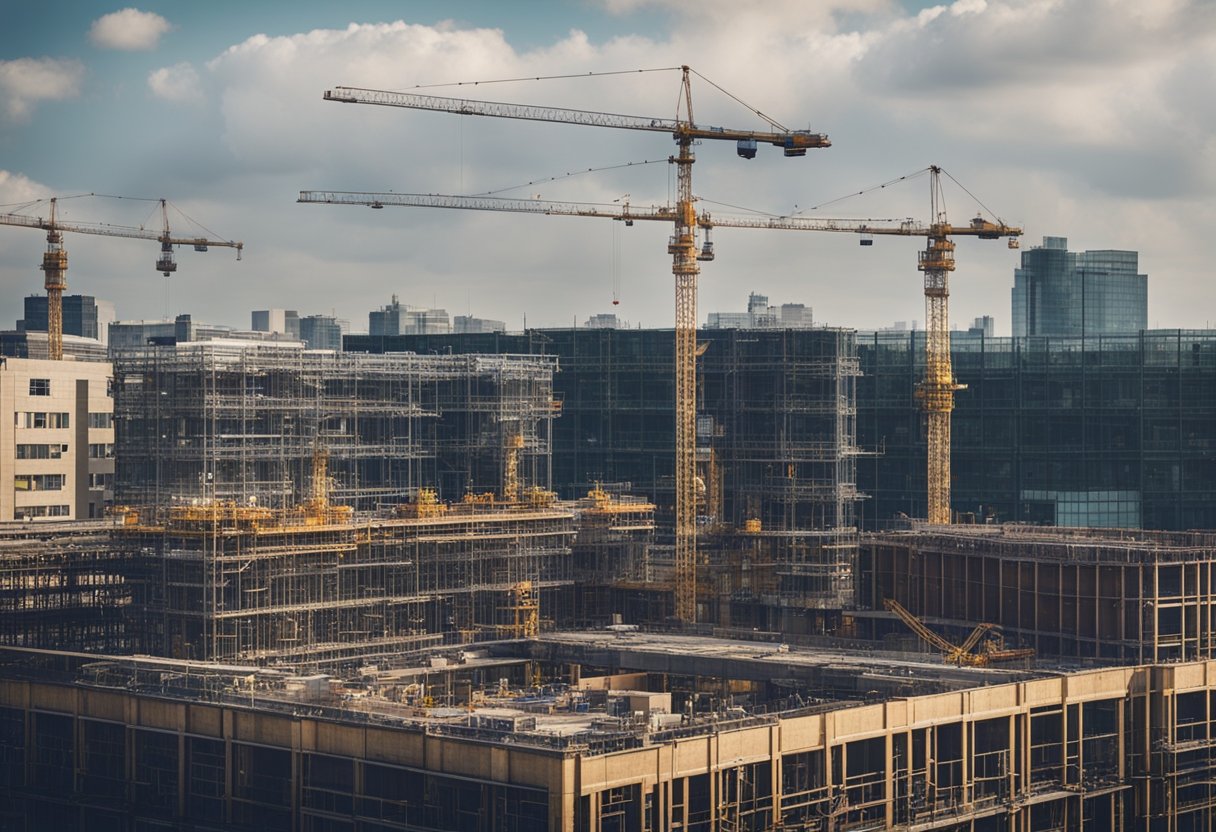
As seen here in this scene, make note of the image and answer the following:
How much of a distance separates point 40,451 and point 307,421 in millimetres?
33261

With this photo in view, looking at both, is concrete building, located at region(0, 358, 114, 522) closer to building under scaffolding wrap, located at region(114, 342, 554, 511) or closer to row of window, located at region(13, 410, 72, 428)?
row of window, located at region(13, 410, 72, 428)

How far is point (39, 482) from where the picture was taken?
447ft

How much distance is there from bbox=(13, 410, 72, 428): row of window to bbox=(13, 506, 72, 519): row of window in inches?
225

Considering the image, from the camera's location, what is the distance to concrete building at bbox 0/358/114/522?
13412cm

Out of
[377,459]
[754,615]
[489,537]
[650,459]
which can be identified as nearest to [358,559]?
[489,537]

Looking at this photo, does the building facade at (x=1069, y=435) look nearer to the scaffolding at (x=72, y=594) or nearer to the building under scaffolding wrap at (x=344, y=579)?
the building under scaffolding wrap at (x=344, y=579)

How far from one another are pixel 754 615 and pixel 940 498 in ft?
86.3

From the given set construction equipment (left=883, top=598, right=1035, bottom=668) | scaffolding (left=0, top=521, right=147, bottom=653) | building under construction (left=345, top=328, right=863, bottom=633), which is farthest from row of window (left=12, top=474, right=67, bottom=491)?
construction equipment (left=883, top=598, right=1035, bottom=668)

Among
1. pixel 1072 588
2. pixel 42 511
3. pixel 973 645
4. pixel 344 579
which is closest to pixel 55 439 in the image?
pixel 42 511

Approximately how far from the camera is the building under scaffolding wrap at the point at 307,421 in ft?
346

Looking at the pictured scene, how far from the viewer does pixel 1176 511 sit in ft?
513

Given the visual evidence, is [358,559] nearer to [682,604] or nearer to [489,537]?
[489,537]

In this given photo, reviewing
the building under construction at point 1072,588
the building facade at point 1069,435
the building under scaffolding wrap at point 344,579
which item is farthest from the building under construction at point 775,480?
the building under construction at point 1072,588

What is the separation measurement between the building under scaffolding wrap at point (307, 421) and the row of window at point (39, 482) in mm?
22836
